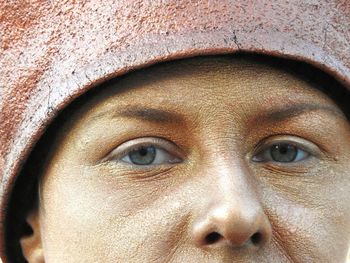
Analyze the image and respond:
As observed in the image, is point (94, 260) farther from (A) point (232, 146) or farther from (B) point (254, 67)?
(B) point (254, 67)

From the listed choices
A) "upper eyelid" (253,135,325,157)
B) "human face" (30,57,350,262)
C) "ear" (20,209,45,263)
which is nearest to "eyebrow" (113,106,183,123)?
"human face" (30,57,350,262)

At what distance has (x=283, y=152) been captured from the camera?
2.51 meters

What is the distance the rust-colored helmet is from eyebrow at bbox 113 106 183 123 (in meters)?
0.11

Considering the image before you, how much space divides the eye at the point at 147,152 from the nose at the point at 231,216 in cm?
14

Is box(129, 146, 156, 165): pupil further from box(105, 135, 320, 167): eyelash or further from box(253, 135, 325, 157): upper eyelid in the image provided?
box(253, 135, 325, 157): upper eyelid

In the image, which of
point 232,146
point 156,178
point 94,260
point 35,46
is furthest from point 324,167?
point 35,46

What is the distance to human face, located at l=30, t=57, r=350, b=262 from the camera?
2.33 metres

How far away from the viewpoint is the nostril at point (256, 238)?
2.31 m

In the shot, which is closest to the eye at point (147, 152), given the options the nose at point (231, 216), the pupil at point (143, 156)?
the pupil at point (143, 156)

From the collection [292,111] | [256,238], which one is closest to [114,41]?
[292,111]

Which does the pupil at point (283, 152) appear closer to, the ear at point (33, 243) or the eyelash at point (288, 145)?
the eyelash at point (288, 145)

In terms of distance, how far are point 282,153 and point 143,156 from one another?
37 cm

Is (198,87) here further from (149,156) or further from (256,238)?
(256,238)

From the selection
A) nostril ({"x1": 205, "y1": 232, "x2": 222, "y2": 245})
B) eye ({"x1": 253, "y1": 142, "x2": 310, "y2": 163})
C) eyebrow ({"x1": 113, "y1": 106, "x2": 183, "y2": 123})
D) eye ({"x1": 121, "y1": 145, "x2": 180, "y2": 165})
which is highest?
eyebrow ({"x1": 113, "y1": 106, "x2": 183, "y2": 123})
